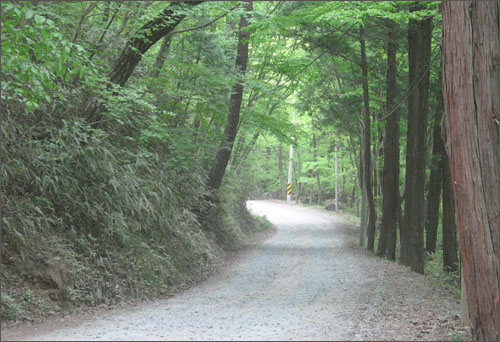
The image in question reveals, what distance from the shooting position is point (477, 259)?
523cm

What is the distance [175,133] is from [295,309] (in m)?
7.02

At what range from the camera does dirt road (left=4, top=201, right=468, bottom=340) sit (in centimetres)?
600

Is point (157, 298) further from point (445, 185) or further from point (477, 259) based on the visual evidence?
point (445, 185)

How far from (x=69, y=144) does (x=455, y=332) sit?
7.14 m

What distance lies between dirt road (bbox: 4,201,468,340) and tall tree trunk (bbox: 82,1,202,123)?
4301 millimetres

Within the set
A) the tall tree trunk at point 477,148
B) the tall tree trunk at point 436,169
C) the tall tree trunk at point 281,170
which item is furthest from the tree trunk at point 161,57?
the tall tree trunk at point 281,170

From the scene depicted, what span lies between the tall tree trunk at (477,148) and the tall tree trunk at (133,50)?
6.25 m

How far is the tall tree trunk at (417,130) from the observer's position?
42.4 feet

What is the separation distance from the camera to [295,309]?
7.84 m

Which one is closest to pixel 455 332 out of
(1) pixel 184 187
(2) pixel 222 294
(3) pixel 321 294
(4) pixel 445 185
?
(3) pixel 321 294

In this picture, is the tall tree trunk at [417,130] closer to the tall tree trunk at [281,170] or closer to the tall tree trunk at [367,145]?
the tall tree trunk at [367,145]

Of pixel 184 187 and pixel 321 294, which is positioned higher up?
pixel 184 187

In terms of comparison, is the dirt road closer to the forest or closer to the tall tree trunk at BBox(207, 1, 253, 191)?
the forest

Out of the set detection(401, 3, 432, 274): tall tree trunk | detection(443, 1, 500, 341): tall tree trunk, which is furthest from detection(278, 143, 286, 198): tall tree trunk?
detection(443, 1, 500, 341): tall tree trunk
